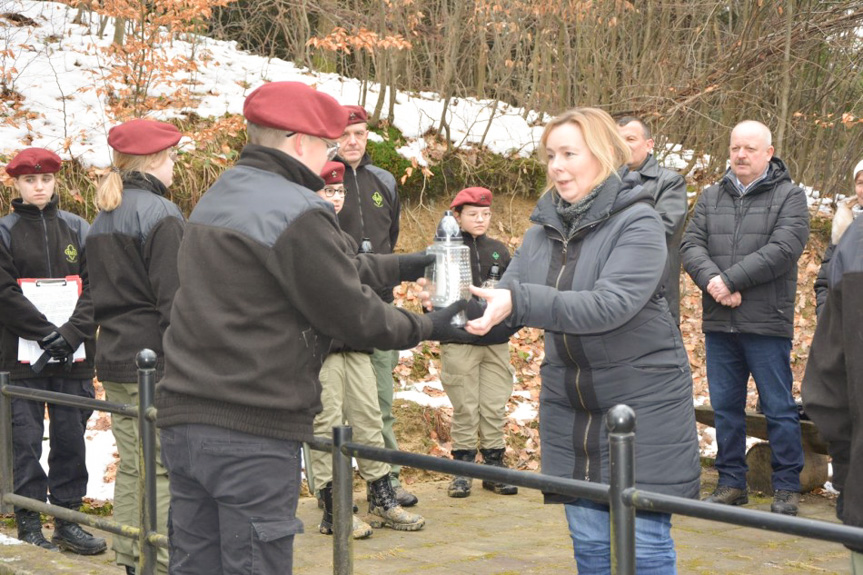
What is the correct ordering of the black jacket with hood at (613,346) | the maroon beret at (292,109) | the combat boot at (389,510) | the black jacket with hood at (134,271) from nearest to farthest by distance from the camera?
the maroon beret at (292,109) → the black jacket with hood at (613,346) → the black jacket with hood at (134,271) → the combat boot at (389,510)

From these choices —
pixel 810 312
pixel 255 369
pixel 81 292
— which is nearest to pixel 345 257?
pixel 255 369

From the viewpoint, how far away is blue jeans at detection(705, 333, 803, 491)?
6793 mm

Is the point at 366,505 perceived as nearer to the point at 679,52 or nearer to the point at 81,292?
the point at 81,292

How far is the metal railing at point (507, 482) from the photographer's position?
2.61 m

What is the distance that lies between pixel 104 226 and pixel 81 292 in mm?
1351

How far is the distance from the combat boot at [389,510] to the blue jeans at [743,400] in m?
2.13

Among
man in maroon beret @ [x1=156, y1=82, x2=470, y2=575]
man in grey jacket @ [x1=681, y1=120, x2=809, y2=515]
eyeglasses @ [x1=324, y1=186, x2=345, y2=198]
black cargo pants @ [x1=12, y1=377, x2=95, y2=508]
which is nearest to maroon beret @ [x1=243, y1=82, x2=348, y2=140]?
man in maroon beret @ [x1=156, y1=82, x2=470, y2=575]

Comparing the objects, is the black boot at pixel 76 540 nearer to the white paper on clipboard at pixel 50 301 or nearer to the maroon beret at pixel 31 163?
the white paper on clipboard at pixel 50 301

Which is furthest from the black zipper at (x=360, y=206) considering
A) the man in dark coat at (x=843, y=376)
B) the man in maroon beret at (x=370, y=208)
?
the man in dark coat at (x=843, y=376)

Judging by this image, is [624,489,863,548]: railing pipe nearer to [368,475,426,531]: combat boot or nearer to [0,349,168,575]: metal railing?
[0,349,168,575]: metal railing

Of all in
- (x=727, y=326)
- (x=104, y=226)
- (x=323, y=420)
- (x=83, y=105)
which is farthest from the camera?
(x=83, y=105)

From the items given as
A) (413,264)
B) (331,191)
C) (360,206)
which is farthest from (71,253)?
(413,264)

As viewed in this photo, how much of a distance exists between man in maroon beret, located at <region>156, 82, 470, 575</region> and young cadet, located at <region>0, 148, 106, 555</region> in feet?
10.1

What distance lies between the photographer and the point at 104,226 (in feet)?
17.3
